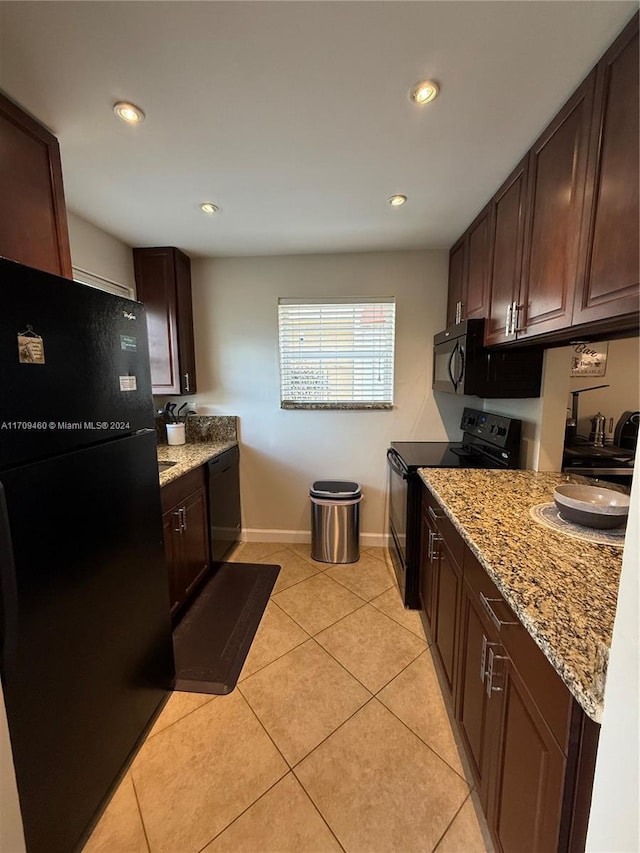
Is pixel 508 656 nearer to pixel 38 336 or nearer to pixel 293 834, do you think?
pixel 293 834

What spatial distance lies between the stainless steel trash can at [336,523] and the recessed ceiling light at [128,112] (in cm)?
234

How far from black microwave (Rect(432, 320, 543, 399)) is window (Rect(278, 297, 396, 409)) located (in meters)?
0.81

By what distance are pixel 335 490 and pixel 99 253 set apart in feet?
7.81

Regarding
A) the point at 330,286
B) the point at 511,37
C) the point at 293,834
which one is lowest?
the point at 293,834

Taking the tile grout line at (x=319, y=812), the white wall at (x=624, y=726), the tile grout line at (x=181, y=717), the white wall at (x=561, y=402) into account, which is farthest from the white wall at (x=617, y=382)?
the tile grout line at (x=181, y=717)

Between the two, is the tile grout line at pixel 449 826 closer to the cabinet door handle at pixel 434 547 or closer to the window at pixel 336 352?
the cabinet door handle at pixel 434 547

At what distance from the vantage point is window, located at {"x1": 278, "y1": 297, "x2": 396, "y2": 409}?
279 centimetres

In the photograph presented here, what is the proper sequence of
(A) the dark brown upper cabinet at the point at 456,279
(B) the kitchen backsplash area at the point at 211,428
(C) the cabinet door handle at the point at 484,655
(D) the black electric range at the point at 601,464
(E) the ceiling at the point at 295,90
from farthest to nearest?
(B) the kitchen backsplash area at the point at 211,428
(A) the dark brown upper cabinet at the point at 456,279
(D) the black electric range at the point at 601,464
(C) the cabinet door handle at the point at 484,655
(E) the ceiling at the point at 295,90

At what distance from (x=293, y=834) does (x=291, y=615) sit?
1.05 meters

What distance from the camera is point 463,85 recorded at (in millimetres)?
1124

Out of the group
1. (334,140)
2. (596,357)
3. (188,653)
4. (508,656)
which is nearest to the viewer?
(508,656)

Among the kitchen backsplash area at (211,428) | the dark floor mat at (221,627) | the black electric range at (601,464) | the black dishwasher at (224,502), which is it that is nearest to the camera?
the dark floor mat at (221,627)

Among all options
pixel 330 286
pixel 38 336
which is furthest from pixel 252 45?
pixel 330 286

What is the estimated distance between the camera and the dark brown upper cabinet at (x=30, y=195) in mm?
1184
